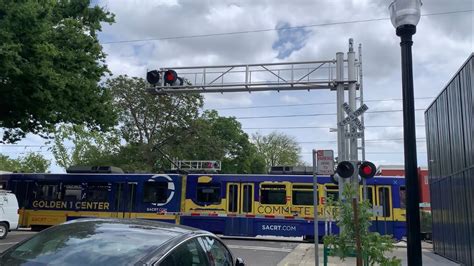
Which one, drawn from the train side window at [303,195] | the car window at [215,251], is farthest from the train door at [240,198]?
the car window at [215,251]

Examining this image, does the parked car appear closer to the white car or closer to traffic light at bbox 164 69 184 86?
traffic light at bbox 164 69 184 86

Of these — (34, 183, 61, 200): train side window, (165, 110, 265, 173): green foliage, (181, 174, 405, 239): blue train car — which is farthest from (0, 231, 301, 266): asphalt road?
(165, 110, 265, 173): green foliage

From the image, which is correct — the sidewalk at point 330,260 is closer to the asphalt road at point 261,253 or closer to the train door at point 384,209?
the asphalt road at point 261,253

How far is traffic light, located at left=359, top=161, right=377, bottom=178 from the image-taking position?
37.2 feet

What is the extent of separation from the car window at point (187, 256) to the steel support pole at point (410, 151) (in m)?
2.45

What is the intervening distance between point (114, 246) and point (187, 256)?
0.70 m

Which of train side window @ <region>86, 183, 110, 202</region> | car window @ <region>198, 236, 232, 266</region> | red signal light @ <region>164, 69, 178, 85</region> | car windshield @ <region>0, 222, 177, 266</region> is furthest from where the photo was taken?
train side window @ <region>86, 183, 110, 202</region>

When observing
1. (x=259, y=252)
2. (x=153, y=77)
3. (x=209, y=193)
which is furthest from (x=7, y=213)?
(x=259, y=252)

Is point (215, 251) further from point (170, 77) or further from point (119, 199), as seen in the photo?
point (119, 199)

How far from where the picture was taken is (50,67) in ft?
51.0

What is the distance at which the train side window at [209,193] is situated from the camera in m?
22.5

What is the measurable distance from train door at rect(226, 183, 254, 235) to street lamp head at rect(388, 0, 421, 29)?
16790 mm

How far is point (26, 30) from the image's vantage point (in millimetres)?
14336

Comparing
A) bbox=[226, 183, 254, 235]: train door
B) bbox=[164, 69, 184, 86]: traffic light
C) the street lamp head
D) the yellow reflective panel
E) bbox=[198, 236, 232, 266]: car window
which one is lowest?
bbox=[198, 236, 232, 266]: car window
